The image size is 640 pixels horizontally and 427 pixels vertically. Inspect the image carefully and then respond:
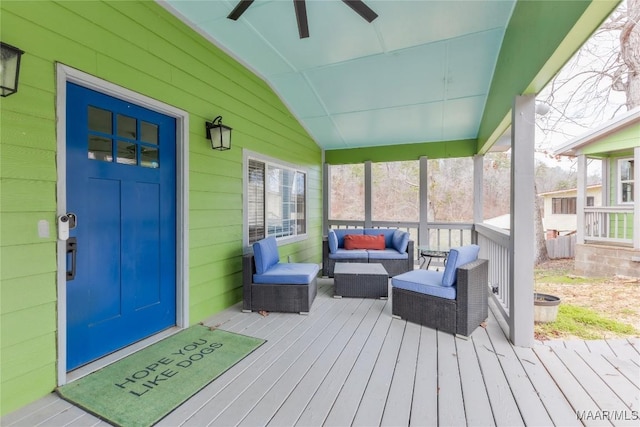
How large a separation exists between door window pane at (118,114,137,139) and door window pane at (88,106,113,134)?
8 centimetres

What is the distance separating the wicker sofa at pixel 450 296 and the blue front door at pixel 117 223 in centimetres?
251

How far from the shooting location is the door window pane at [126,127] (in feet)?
7.83

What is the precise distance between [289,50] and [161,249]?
2.74m

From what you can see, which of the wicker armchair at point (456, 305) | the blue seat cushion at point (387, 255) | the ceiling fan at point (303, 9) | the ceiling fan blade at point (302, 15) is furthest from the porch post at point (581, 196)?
the ceiling fan blade at point (302, 15)

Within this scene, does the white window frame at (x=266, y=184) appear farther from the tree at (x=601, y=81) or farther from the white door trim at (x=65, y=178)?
the tree at (x=601, y=81)

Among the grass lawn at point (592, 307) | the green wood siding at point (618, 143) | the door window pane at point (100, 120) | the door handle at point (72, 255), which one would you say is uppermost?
the green wood siding at point (618, 143)

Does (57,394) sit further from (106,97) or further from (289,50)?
(289,50)

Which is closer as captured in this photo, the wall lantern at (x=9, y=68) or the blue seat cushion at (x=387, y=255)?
the wall lantern at (x=9, y=68)

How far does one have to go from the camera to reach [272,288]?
330 centimetres

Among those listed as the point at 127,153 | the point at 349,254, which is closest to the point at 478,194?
the point at 349,254

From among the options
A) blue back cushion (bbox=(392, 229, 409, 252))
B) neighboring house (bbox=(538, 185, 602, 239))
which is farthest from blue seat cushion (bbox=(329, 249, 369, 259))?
neighboring house (bbox=(538, 185, 602, 239))

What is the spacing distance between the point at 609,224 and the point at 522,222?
19.7 ft

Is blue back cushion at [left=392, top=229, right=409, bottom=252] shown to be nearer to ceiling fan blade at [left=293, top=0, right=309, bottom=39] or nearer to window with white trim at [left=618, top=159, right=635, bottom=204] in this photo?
ceiling fan blade at [left=293, top=0, right=309, bottom=39]

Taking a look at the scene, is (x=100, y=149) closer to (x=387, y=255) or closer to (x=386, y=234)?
(x=387, y=255)
